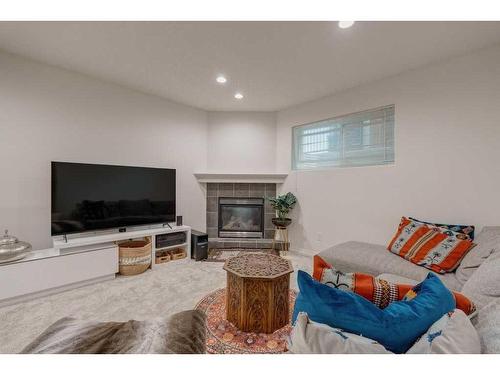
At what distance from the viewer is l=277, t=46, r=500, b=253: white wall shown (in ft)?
7.44

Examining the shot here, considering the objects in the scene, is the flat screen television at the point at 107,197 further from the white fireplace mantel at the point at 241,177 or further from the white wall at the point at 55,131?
the white fireplace mantel at the point at 241,177

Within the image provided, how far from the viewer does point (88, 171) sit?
2711mm

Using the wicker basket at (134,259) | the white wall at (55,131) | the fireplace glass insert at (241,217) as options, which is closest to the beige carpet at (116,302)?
the wicker basket at (134,259)

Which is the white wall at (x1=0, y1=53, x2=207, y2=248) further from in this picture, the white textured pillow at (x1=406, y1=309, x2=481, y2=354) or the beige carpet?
the white textured pillow at (x1=406, y1=309, x2=481, y2=354)

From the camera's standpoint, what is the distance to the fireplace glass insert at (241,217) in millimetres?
4199

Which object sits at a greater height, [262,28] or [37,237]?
[262,28]

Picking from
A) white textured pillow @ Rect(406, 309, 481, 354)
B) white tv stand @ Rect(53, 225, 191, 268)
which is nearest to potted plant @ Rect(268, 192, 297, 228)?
white tv stand @ Rect(53, 225, 191, 268)

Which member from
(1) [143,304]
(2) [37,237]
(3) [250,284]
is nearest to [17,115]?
(2) [37,237]

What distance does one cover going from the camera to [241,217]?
4.26m

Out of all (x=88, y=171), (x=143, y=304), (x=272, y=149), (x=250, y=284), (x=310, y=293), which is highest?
(x=272, y=149)

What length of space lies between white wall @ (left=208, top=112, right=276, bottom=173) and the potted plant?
0.65 meters

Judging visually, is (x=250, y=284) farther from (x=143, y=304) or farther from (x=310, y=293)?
(x=143, y=304)
